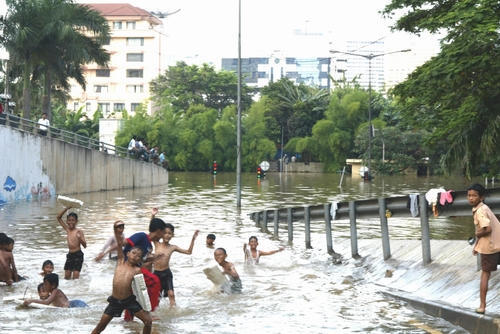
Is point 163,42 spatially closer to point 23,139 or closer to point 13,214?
point 23,139

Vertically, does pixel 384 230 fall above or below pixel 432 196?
below

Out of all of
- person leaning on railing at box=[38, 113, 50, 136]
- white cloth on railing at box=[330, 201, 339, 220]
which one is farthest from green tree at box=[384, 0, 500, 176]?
person leaning on railing at box=[38, 113, 50, 136]

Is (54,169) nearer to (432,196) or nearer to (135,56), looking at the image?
(432,196)

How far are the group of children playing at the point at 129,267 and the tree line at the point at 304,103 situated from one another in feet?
21.6

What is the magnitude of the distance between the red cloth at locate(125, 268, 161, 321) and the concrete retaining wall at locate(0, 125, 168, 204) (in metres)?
23.3

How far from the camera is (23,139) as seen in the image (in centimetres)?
3425

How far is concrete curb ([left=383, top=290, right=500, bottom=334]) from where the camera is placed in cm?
830

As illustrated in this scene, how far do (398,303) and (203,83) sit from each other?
306 feet

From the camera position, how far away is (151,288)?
9898mm

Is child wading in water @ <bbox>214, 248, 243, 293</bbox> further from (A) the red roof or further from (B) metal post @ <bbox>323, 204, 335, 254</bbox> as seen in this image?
(A) the red roof

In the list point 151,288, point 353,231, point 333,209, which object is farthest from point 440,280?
point 333,209

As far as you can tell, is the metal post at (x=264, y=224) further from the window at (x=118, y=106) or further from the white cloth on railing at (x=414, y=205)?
the window at (x=118, y=106)

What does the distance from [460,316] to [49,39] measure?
3982cm

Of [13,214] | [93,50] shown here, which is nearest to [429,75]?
[13,214]
